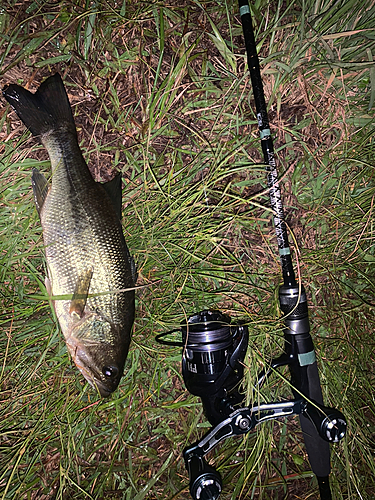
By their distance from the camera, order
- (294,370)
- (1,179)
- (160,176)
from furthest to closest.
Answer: (160,176) < (1,179) < (294,370)

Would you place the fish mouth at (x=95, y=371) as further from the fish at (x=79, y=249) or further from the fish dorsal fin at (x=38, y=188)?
the fish dorsal fin at (x=38, y=188)

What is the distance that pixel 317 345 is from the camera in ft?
6.72

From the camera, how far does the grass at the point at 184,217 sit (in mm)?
1868

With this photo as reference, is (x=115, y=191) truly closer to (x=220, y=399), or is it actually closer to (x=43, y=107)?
(x=43, y=107)

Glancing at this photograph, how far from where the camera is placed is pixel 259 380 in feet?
5.54

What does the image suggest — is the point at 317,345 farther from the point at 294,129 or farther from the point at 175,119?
the point at 175,119

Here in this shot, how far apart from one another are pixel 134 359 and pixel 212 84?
1.70 m

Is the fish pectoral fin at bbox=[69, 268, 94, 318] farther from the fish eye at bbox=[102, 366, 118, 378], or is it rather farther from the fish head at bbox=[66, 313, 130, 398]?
the fish eye at bbox=[102, 366, 118, 378]

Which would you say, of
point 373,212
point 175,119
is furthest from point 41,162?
point 373,212

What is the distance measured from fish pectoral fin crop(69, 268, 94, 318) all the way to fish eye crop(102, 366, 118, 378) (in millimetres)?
324

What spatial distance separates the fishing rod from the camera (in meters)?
1.53

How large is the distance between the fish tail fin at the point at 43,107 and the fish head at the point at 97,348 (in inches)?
38.6

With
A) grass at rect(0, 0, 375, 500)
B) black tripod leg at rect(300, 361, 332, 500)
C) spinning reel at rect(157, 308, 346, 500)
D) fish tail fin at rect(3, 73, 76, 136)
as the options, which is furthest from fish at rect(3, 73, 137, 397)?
black tripod leg at rect(300, 361, 332, 500)

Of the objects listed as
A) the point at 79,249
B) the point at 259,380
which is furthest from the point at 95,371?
the point at 259,380
